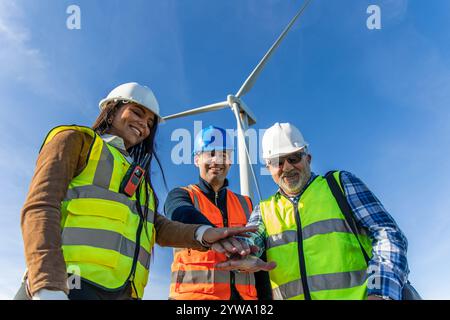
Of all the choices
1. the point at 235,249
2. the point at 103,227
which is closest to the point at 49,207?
the point at 103,227

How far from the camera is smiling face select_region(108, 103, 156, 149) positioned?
222 inches

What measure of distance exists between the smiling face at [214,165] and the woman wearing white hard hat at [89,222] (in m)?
2.50

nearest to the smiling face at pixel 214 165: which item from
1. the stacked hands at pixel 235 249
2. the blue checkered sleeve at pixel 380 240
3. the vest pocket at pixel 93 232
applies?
the stacked hands at pixel 235 249

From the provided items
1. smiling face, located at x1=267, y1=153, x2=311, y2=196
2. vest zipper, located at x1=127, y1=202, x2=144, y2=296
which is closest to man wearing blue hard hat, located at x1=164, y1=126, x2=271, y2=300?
vest zipper, located at x1=127, y1=202, x2=144, y2=296

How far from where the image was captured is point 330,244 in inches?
203

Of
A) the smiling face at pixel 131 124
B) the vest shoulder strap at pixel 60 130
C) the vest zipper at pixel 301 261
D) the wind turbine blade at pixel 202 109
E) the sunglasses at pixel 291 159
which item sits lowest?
the vest zipper at pixel 301 261

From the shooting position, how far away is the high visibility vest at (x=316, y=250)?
16.3 feet

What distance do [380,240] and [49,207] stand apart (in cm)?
381

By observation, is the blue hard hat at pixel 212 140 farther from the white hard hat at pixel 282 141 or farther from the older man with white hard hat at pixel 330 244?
the older man with white hard hat at pixel 330 244

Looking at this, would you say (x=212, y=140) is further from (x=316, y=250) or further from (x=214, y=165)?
(x=316, y=250)

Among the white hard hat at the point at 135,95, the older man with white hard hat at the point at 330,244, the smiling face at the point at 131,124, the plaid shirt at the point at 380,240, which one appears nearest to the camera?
the plaid shirt at the point at 380,240

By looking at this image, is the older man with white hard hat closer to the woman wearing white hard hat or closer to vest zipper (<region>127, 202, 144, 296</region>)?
the woman wearing white hard hat
